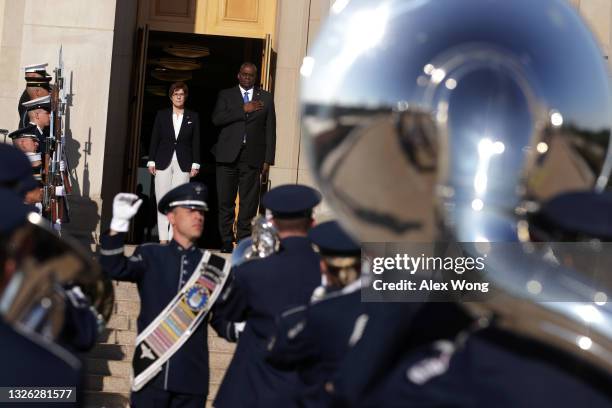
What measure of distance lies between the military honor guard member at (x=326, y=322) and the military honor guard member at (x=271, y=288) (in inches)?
39.3

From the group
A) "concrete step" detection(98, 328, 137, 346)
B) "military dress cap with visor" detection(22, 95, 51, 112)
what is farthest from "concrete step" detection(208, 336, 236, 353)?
"military dress cap with visor" detection(22, 95, 51, 112)

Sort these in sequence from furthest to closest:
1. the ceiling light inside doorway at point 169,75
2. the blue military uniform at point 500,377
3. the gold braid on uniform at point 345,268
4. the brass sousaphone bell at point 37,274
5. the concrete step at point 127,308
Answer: the ceiling light inside doorway at point 169,75
the concrete step at point 127,308
the gold braid on uniform at point 345,268
the brass sousaphone bell at point 37,274
the blue military uniform at point 500,377

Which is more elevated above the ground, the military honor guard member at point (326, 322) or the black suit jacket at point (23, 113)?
the black suit jacket at point (23, 113)

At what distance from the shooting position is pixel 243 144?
10984 millimetres

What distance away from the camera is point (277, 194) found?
17.4ft

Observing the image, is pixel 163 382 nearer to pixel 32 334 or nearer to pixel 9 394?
pixel 9 394

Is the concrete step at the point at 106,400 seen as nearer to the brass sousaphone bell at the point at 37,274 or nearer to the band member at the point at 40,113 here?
the band member at the point at 40,113

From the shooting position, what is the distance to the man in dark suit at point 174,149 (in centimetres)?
1110

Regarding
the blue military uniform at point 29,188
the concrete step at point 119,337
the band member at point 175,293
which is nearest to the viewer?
the blue military uniform at point 29,188

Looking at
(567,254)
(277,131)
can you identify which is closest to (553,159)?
(567,254)

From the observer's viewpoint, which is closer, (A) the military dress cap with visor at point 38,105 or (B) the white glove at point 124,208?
(B) the white glove at point 124,208

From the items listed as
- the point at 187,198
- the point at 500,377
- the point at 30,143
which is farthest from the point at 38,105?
the point at 500,377

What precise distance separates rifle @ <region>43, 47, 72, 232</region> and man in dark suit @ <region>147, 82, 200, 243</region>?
1040 millimetres

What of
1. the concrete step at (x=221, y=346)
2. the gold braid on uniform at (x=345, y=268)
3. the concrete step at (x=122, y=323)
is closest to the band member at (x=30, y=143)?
the concrete step at (x=122, y=323)
